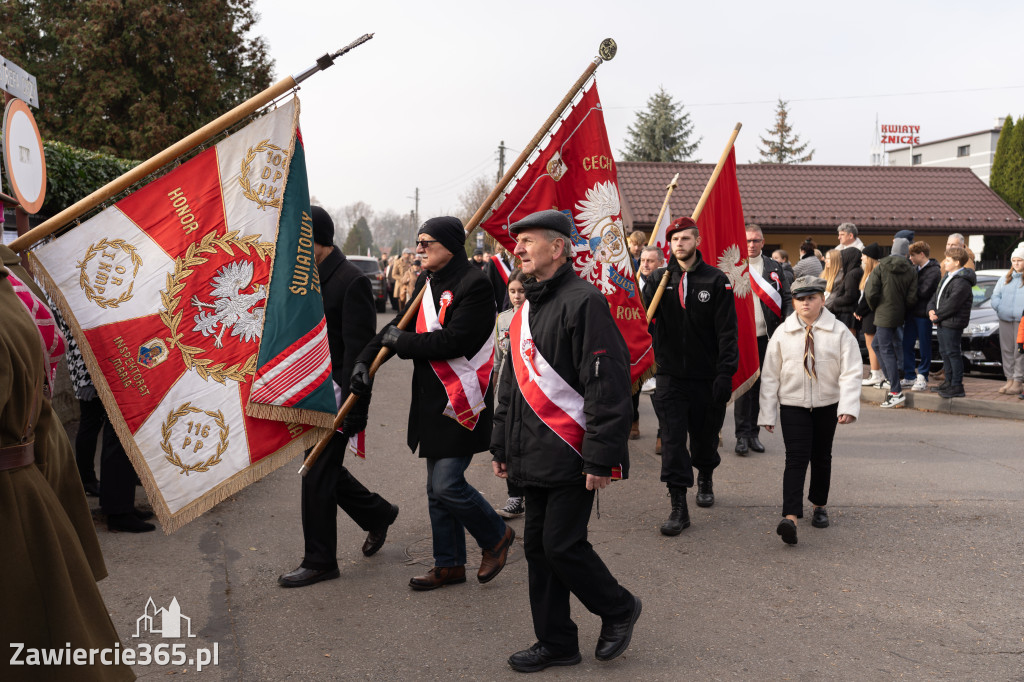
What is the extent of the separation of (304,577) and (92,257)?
6.62ft

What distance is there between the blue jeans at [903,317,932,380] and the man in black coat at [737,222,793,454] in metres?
3.34

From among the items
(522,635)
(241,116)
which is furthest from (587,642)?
(241,116)

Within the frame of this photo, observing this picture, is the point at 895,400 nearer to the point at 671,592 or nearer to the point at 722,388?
the point at 722,388

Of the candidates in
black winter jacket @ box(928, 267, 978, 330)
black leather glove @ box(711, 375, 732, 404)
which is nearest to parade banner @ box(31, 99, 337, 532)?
black leather glove @ box(711, 375, 732, 404)

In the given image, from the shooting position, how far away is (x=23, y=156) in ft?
19.4

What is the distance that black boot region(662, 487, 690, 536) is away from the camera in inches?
227

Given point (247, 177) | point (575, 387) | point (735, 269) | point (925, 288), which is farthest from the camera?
point (925, 288)

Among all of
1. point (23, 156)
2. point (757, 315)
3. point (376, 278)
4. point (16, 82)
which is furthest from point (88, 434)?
point (376, 278)

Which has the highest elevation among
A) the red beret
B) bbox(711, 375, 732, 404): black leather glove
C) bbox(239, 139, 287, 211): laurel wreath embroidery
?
bbox(239, 139, 287, 211): laurel wreath embroidery

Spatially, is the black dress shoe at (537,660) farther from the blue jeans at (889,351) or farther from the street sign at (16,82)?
the blue jeans at (889,351)

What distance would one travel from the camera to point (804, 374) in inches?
225

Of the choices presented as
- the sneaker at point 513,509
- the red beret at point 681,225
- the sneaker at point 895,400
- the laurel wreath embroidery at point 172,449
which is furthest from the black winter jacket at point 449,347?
the sneaker at point 895,400

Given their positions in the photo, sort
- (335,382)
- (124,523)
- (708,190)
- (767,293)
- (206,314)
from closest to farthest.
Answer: (206,314) → (335,382) → (124,523) → (708,190) → (767,293)

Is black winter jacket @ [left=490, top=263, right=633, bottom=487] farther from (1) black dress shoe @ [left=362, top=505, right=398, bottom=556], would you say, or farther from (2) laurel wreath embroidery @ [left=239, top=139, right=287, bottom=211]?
(1) black dress shoe @ [left=362, top=505, right=398, bottom=556]
